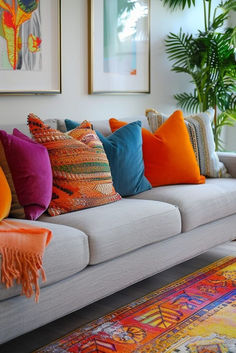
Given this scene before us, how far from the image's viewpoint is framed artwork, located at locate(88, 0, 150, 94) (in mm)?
3824

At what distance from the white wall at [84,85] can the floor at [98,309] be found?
48.8 inches

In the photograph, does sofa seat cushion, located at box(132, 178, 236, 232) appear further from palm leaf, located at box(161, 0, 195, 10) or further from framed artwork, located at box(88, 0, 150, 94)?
palm leaf, located at box(161, 0, 195, 10)

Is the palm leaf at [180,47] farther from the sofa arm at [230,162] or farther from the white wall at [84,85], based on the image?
the sofa arm at [230,162]

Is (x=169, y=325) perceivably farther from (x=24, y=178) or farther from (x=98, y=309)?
(x=24, y=178)

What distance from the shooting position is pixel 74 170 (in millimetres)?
2646

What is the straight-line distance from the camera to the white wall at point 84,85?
11.4 ft

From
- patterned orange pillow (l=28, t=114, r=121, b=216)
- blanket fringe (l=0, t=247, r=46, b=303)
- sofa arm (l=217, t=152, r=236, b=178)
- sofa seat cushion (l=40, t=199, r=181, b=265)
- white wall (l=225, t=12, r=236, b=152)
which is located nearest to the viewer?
blanket fringe (l=0, t=247, r=46, b=303)

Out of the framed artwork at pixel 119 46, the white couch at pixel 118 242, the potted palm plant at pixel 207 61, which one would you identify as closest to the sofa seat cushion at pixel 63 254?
the white couch at pixel 118 242

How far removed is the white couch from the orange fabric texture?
0.15 m

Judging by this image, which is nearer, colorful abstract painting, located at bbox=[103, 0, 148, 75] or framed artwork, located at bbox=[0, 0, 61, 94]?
framed artwork, located at bbox=[0, 0, 61, 94]

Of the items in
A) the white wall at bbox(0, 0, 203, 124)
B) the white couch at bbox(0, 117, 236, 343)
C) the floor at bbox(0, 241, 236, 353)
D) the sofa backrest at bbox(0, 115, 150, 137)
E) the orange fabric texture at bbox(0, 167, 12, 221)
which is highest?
the white wall at bbox(0, 0, 203, 124)

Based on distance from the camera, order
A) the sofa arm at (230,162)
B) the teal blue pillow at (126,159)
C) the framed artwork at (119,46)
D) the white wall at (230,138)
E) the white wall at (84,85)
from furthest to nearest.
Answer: the white wall at (230,138)
the framed artwork at (119,46)
the sofa arm at (230,162)
the white wall at (84,85)
the teal blue pillow at (126,159)

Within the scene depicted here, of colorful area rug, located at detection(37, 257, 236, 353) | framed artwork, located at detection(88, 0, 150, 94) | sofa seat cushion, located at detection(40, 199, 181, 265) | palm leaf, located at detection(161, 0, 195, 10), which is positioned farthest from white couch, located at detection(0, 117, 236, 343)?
palm leaf, located at detection(161, 0, 195, 10)

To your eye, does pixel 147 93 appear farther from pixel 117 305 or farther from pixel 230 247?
pixel 117 305
